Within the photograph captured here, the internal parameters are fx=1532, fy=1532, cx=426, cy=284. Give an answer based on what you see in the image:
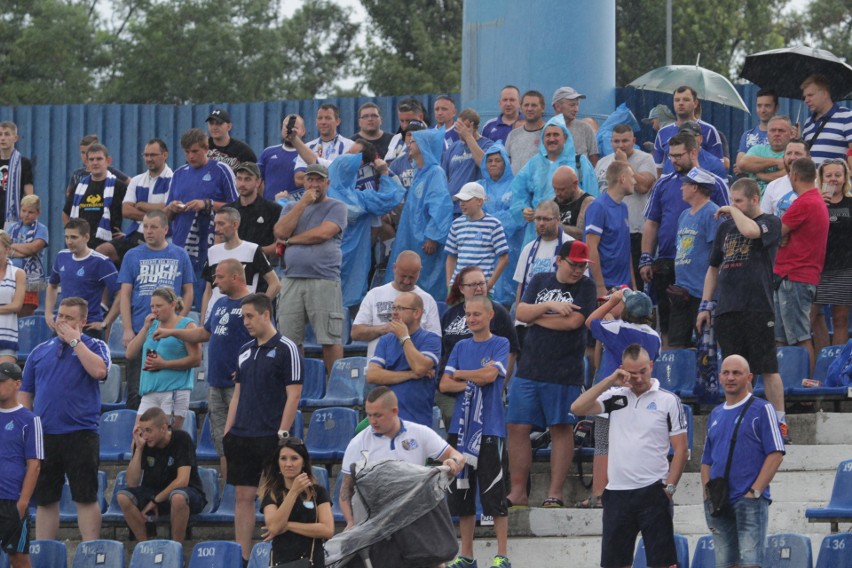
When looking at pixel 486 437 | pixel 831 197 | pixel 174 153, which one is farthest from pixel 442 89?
pixel 486 437

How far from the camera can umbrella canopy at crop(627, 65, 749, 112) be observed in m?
14.9

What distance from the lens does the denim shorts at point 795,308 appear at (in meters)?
11.1

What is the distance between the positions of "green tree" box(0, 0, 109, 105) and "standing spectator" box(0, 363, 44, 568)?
65.1 feet

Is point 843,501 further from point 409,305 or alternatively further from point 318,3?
point 318,3

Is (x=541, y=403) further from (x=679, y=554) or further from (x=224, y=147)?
(x=224, y=147)

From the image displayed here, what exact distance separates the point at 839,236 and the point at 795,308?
0.66 m

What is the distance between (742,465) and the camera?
8555 mm

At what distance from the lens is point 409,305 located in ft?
32.7

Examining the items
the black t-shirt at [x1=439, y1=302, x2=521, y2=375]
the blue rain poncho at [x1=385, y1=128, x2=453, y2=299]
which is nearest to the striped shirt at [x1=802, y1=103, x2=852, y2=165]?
the blue rain poncho at [x1=385, y1=128, x2=453, y2=299]

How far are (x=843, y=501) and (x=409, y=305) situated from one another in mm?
2978

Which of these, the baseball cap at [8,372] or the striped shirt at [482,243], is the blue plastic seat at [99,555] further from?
the striped shirt at [482,243]

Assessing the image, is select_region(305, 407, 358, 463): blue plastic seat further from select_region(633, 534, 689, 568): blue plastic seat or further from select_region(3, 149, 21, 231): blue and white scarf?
select_region(3, 149, 21, 231): blue and white scarf

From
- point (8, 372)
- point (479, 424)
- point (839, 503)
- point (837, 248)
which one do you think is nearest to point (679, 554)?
point (839, 503)

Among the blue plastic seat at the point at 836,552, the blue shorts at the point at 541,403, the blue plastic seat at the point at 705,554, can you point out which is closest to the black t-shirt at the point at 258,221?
the blue shorts at the point at 541,403
